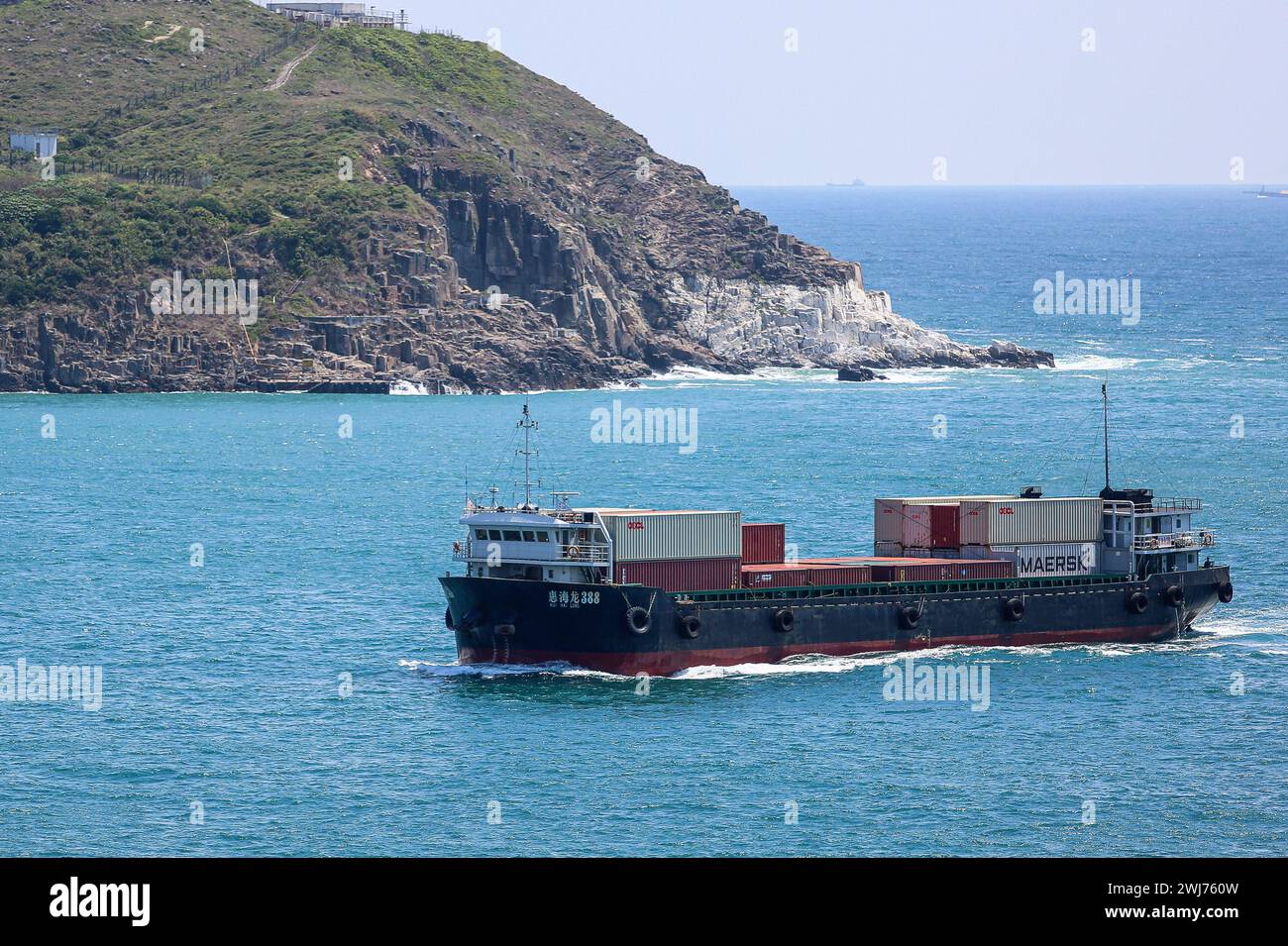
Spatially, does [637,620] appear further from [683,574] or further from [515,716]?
[515,716]

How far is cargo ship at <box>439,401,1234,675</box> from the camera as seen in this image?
7306cm

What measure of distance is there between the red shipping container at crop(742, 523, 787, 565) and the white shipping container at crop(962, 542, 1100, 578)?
9.44m

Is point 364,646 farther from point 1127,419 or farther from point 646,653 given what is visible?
point 1127,419

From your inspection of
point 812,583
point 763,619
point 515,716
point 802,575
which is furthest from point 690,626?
point 515,716

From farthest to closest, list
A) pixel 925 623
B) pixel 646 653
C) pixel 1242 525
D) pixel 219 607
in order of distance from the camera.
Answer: pixel 1242 525
pixel 219 607
pixel 925 623
pixel 646 653

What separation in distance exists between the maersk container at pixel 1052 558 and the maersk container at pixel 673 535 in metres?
14.3

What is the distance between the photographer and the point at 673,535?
7469 cm

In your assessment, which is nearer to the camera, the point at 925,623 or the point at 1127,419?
the point at 925,623

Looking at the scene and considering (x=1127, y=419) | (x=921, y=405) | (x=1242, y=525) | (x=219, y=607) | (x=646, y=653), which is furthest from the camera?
(x=921, y=405)

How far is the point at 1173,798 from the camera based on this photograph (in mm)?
57281
